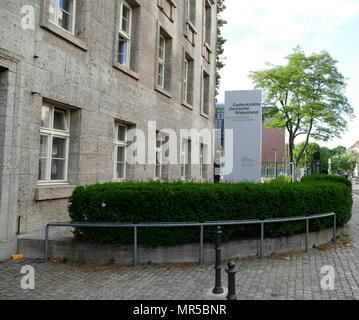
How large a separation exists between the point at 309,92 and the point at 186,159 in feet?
61.1

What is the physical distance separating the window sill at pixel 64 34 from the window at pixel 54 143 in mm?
1704

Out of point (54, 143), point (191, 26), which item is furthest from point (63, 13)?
point (191, 26)

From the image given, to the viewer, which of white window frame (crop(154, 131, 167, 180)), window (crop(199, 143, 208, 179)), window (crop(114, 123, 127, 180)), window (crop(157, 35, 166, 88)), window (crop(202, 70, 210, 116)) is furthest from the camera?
window (crop(202, 70, 210, 116))

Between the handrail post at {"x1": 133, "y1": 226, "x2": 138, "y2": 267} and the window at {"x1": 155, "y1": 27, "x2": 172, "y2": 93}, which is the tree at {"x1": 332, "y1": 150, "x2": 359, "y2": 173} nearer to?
the window at {"x1": 155, "y1": 27, "x2": 172, "y2": 93}

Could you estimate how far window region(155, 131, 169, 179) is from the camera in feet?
46.2

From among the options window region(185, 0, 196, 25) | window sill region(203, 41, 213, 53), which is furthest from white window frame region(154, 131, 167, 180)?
window sill region(203, 41, 213, 53)

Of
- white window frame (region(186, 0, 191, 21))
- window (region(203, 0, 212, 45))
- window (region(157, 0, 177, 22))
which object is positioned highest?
window (region(203, 0, 212, 45))

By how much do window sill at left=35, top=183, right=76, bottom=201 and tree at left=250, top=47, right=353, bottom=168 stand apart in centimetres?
2691

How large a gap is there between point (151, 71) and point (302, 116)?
22.9 meters

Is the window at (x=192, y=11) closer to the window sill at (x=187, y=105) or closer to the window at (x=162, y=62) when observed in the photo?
the window at (x=162, y=62)

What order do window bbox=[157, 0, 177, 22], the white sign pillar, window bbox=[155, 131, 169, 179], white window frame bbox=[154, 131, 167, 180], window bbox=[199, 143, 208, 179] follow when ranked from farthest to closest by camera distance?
window bbox=[199, 143, 208, 179] < window bbox=[155, 131, 169, 179] < white window frame bbox=[154, 131, 167, 180] < window bbox=[157, 0, 177, 22] < the white sign pillar

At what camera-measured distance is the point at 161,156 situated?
1434 cm

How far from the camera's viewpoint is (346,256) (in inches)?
283
